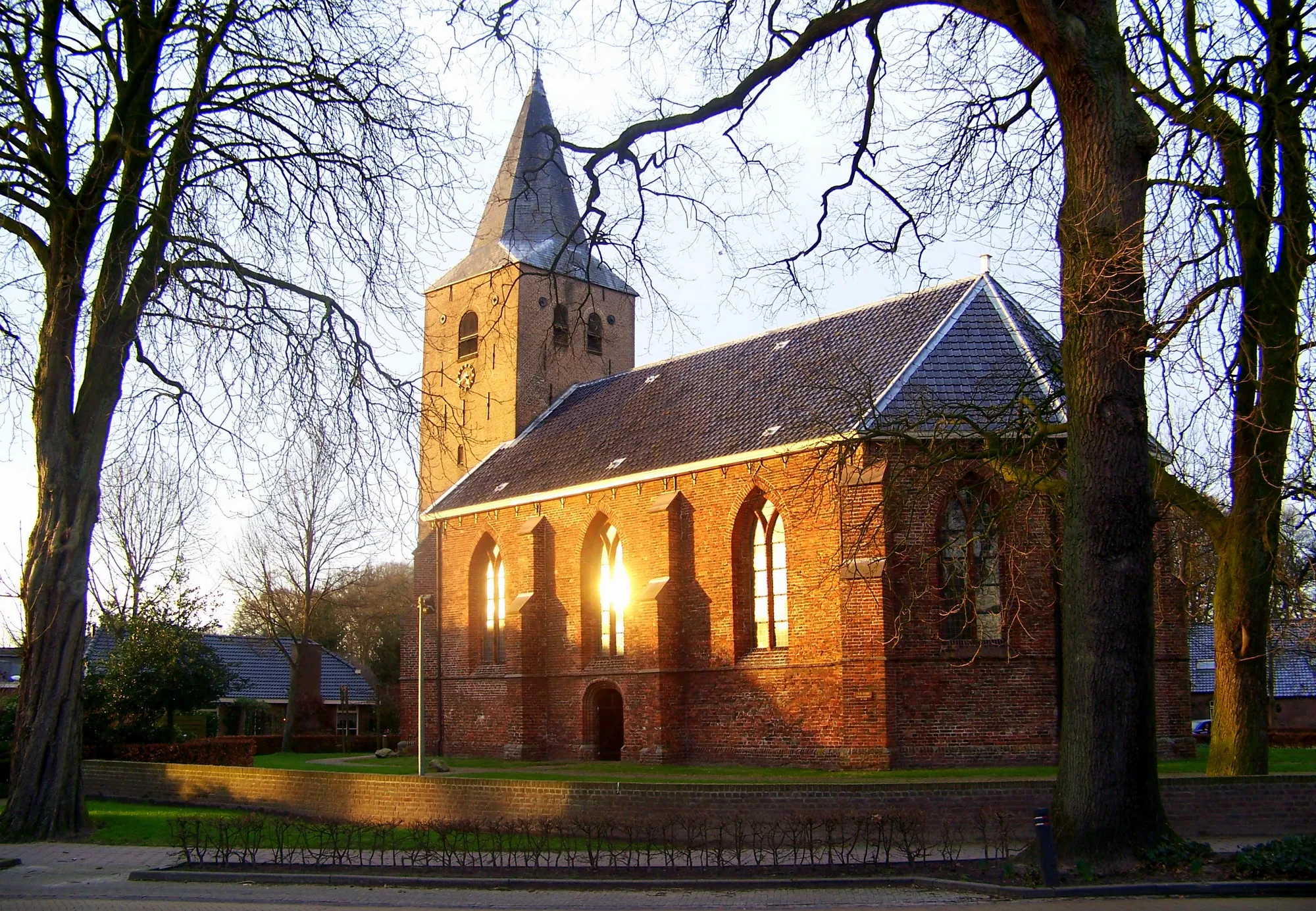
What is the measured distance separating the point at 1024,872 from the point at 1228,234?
259 inches

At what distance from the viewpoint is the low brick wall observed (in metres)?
15.9

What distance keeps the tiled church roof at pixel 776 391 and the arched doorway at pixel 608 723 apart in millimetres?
5160

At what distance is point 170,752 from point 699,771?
12800 mm

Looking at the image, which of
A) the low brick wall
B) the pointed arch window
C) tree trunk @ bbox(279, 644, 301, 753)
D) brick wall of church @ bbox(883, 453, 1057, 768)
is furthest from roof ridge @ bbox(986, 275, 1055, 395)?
tree trunk @ bbox(279, 644, 301, 753)

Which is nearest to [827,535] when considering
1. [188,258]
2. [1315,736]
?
[188,258]

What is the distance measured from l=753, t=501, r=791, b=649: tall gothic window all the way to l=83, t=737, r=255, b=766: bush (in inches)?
513

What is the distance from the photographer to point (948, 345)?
24969mm

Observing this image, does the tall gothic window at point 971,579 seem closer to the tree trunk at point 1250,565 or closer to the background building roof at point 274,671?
the tree trunk at point 1250,565

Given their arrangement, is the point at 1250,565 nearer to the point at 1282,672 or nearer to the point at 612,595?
the point at 612,595

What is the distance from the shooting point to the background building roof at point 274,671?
4781 centimetres

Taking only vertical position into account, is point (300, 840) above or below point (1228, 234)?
below

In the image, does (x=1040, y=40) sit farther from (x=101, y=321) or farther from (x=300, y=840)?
(x=300, y=840)

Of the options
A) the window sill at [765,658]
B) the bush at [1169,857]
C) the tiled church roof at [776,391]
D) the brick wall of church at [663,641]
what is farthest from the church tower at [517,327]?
the bush at [1169,857]

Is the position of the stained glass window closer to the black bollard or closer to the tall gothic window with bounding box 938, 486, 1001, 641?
the tall gothic window with bounding box 938, 486, 1001, 641
